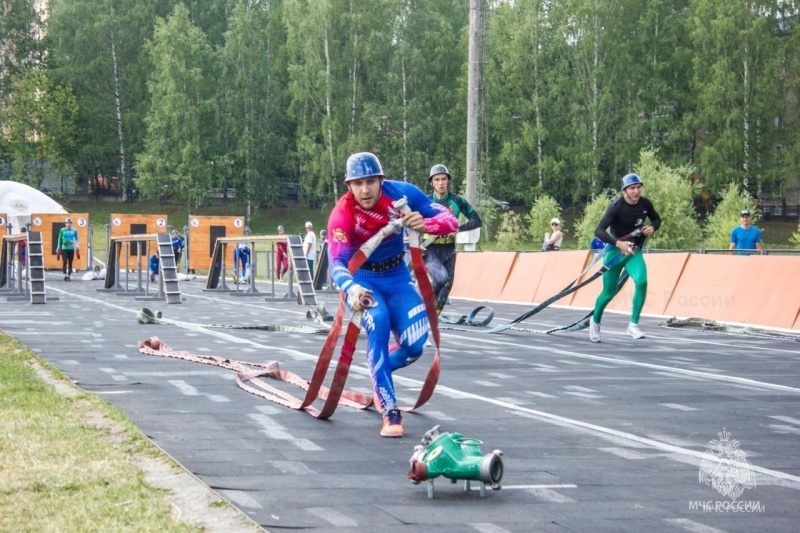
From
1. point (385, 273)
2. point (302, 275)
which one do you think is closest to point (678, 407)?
point (385, 273)

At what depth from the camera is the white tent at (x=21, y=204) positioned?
53.3m

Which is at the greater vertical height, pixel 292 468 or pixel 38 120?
pixel 38 120

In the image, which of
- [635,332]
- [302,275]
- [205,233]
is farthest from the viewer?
[205,233]

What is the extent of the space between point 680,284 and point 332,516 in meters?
16.4

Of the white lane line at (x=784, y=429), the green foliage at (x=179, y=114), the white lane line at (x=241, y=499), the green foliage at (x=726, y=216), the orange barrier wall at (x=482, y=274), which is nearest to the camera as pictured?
the white lane line at (x=241, y=499)

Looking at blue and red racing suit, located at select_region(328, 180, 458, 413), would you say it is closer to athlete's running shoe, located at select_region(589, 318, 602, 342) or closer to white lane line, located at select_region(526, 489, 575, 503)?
white lane line, located at select_region(526, 489, 575, 503)

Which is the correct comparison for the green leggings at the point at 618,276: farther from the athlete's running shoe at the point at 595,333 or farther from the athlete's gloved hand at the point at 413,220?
the athlete's gloved hand at the point at 413,220

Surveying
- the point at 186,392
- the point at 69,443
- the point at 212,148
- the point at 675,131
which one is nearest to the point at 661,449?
the point at 69,443

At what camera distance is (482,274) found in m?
28.7

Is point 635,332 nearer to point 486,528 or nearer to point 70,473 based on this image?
point 70,473

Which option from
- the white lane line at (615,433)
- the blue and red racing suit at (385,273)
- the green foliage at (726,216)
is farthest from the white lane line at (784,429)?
the green foliage at (726,216)

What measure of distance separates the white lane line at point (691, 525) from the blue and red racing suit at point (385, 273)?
2977mm

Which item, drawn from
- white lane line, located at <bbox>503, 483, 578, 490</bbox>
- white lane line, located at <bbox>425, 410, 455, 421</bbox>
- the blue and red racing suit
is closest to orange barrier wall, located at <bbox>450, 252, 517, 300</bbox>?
white lane line, located at <bbox>425, 410, 455, 421</bbox>

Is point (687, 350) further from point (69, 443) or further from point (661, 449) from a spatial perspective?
point (69, 443)
